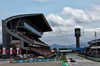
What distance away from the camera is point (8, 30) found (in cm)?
7638

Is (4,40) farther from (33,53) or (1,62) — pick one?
(1,62)

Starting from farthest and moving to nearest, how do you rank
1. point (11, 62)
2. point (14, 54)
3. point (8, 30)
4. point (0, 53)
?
1. point (8, 30)
2. point (14, 54)
3. point (0, 53)
4. point (11, 62)

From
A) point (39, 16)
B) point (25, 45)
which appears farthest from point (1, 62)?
point (39, 16)

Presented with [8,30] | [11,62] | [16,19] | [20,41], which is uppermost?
[16,19]

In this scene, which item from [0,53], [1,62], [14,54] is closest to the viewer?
[1,62]

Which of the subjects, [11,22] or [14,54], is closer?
[14,54]

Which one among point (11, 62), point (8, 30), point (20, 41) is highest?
point (8, 30)

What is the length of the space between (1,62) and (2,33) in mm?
33662

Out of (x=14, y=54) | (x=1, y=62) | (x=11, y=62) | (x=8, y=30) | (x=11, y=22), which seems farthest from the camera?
(x=11, y=22)

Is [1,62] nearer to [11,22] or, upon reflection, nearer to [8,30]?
[8,30]

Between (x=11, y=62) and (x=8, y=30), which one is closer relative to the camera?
(x=11, y=62)

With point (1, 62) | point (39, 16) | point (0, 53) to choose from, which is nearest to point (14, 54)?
point (0, 53)

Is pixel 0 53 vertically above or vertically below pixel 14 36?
below

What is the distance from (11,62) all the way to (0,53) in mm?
7967
